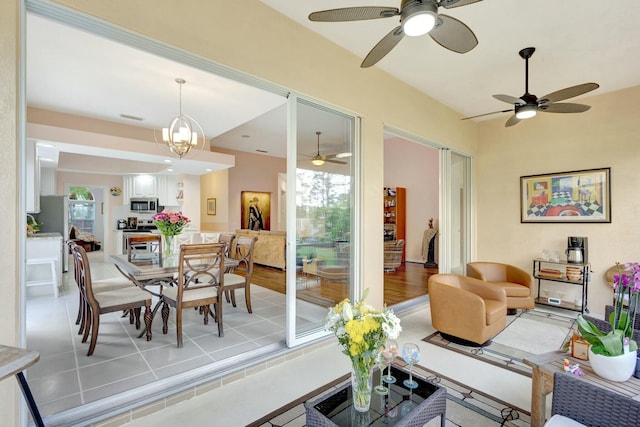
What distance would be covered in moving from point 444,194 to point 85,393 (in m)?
4.95

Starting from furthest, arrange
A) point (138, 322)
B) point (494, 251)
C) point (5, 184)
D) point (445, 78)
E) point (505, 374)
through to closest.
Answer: point (494, 251)
point (445, 78)
point (138, 322)
point (505, 374)
point (5, 184)

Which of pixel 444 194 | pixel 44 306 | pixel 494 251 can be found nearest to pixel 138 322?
pixel 44 306

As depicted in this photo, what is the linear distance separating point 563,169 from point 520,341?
9.76 feet

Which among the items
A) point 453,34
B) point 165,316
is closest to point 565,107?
point 453,34

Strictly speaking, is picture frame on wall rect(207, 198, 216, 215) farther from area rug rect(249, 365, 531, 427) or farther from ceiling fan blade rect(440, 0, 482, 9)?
ceiling fan blade rect(440, 0, 482, 9)

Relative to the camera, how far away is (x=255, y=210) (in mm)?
9555

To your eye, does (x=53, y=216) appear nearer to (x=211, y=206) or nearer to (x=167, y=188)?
(x=167, y=188)

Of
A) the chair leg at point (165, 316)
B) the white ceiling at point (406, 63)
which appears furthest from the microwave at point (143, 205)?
the chair leg at point (165, 316)

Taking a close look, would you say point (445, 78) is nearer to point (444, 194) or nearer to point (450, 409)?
point (444, 194)

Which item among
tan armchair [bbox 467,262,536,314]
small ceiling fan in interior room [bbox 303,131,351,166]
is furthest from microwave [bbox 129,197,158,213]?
tan armchair [bbox 467,262,536,314]

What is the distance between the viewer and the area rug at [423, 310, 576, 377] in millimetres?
2848

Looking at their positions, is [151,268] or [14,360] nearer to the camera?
[14,360]

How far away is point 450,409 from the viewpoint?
2066 millimetres

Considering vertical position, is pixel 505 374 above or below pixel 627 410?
below
